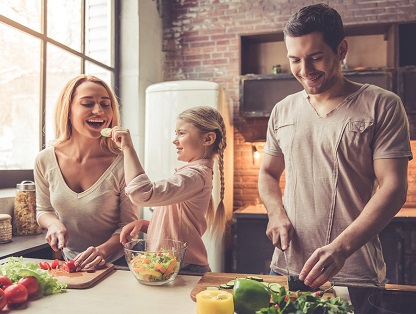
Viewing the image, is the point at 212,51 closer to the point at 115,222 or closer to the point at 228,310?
the point at 115,222

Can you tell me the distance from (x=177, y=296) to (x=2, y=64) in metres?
2.23

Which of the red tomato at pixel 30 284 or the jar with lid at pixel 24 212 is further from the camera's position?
the jar with lid at pixel 24 212

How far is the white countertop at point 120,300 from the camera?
45.2 inches

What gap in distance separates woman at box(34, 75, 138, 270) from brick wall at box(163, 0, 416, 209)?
2502 millimetres

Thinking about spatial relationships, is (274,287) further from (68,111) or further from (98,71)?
(98,71)

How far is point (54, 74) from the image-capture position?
3266 millimetres

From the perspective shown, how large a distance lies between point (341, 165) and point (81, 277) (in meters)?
1.00

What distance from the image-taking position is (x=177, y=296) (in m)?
1.26

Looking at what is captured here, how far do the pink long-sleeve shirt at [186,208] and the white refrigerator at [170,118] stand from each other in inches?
71.6

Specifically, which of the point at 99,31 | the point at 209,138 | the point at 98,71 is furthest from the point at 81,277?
the point at 99,31

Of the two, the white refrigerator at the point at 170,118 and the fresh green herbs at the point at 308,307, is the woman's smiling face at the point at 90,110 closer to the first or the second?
the fresh green herbs at the point at 308,307

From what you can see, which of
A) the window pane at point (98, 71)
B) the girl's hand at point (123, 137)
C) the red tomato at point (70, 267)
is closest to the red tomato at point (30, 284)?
the red tomato at point (70, 267)

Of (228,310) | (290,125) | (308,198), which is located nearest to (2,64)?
(290,125)

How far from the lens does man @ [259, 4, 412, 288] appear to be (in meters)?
1.42
